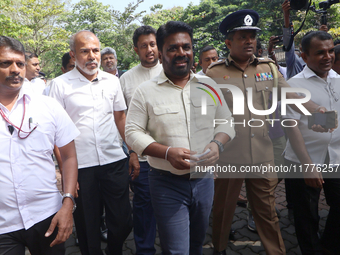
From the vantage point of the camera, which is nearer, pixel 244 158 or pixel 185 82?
pixel 185 82

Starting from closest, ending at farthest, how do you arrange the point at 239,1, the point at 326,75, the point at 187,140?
1. the point at 187,140
2. the point at 326,75
3. the point at 239,1

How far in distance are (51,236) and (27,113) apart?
813 mm

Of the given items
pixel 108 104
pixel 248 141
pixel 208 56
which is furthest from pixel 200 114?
pixel 208 56

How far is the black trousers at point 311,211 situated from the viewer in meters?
2.61

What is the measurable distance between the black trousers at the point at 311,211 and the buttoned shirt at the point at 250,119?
383 mm

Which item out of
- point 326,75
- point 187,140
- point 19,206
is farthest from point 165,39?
point 326,75

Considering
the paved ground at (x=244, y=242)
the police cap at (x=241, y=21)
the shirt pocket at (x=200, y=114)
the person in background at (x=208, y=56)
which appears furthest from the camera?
the person in background at (x=208, y=56)

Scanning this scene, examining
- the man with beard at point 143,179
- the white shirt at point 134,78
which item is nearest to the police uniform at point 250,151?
the man with beard at point 143,179

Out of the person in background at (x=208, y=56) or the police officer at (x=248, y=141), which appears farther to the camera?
the person in background at (x=208, y=56)

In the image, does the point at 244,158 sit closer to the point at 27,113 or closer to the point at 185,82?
the point at 185,82

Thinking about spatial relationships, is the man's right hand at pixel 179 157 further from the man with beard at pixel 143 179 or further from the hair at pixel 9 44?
the hair at pixel 9 44

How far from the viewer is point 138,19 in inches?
1128

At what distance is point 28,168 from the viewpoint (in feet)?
6.01

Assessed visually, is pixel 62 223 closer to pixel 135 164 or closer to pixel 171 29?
pixel 135 164
